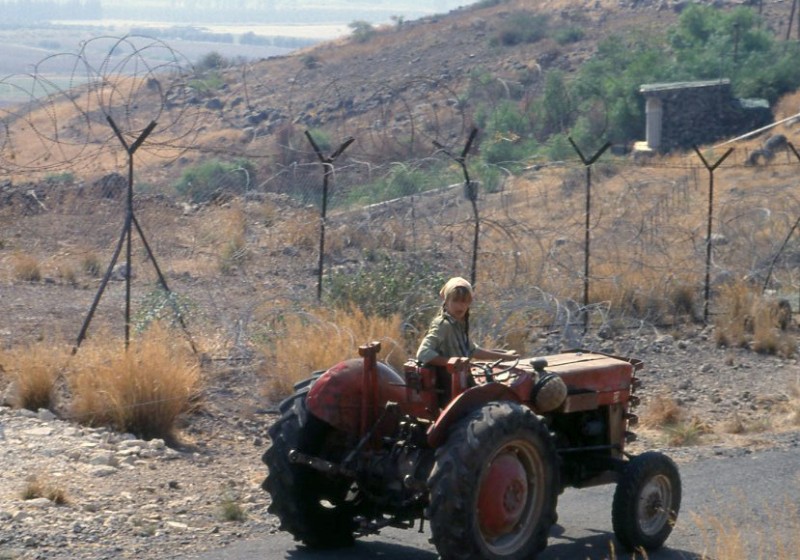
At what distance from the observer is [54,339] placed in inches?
496

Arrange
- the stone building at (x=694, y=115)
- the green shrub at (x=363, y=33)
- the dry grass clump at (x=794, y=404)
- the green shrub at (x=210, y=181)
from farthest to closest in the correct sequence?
the green shrub at (x=363, y=33) → the stone building at (x=694, y=115) → the green shrub at (x=210, y=181) → the dry grass clump at (x=794, y=404)

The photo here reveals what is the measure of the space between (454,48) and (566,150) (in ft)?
86.2

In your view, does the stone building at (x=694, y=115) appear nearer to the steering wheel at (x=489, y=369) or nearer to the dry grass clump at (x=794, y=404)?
the dry grass clump at (x=794, y=404)

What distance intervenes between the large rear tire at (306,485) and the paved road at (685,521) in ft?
0.51

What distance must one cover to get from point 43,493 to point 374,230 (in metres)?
11.7

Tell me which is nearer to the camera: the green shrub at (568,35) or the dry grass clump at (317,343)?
the dry grass clump at (317,343)

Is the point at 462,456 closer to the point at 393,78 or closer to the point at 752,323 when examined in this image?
the point at 752,323

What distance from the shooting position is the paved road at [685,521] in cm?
706

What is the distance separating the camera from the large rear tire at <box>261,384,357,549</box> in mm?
6746

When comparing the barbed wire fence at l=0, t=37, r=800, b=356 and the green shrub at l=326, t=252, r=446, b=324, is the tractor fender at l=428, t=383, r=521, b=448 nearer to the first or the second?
the barbed wire fence at l=0, t=37, r=800, b=356

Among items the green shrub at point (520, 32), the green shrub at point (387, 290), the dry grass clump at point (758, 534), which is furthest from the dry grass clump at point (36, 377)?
the green shrub at point (520, 32)

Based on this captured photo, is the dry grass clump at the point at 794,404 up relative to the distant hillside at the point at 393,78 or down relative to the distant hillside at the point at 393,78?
down

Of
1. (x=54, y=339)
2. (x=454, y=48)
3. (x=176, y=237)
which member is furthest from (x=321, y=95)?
(x=54, y=339)

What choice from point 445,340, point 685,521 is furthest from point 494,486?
point 685,521
